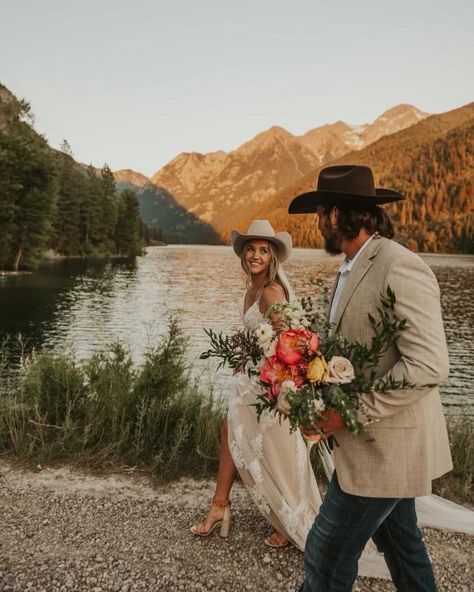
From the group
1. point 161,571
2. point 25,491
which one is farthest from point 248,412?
point 25,491

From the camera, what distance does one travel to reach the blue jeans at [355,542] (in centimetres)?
236

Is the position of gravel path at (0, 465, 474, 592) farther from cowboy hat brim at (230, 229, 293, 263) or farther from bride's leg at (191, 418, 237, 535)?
cowboy hat brim at (230, 229, 293, 263)

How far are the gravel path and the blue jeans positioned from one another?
1.17 meters

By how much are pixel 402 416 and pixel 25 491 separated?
13.1 feet

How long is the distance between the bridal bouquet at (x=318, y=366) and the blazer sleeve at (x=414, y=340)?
5 cm

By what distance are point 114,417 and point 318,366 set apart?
4183 mm

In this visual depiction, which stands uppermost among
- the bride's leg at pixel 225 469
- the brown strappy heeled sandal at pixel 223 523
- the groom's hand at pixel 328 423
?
the groom's hand at pixel 328 423

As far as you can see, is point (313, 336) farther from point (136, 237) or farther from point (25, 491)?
point (136, 237)

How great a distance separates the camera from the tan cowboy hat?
4270 mm

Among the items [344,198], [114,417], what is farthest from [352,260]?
[114,417]

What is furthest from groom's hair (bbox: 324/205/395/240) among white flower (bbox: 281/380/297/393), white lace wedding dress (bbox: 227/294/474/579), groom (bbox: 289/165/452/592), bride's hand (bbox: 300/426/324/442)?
white lace wedding dress (bbox: 227/294/474/579)

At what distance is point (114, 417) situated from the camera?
18.9ft

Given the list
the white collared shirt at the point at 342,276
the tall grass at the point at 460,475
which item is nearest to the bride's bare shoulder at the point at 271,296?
the white collared shirt at the point at 342,276

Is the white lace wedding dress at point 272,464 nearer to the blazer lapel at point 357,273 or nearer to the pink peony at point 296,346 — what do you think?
the blazer lapel at point 357,273
